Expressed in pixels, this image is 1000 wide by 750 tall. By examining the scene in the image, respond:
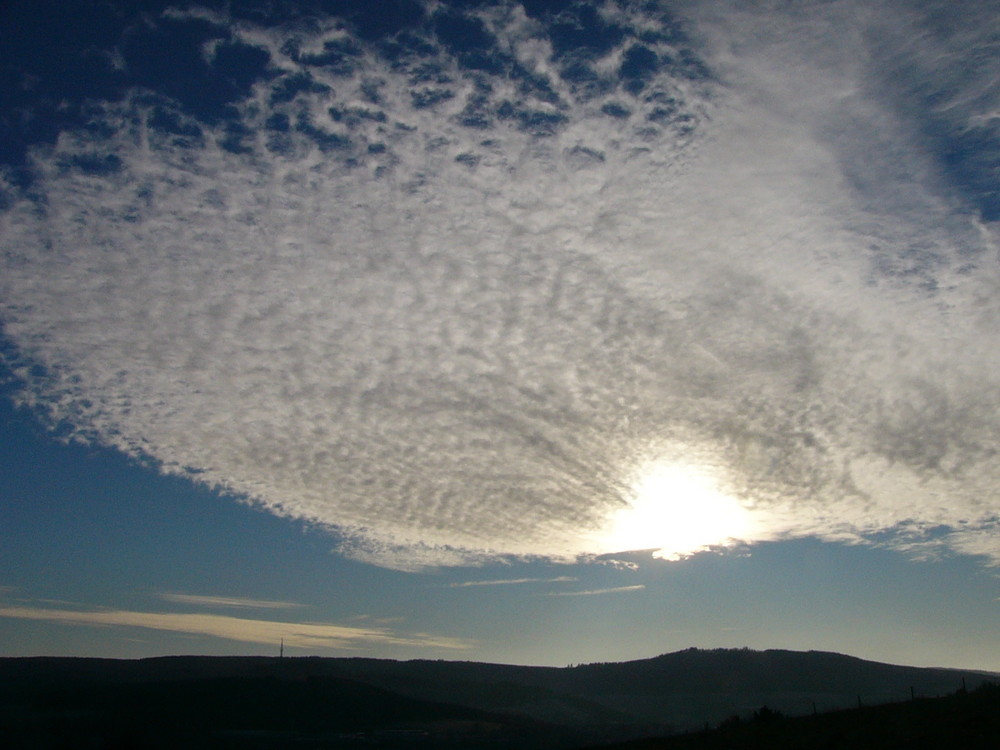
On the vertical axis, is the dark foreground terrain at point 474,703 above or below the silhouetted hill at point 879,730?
below

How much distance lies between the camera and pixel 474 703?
153625 millimetres

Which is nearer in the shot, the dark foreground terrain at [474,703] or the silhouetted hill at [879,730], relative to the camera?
the silhouetted hill at [879,730]

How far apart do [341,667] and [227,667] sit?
Answer: 26.4m

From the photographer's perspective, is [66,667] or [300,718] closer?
[300,718]

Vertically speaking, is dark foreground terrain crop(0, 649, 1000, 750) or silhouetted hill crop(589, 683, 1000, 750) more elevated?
silhouetted hill crop(589, 683, 1000, 750)

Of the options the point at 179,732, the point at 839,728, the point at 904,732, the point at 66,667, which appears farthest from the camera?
the point at 66,667

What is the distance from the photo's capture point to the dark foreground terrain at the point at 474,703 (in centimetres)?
4256

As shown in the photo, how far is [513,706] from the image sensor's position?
157 meters

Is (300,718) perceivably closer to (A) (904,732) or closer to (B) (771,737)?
(B) (771,737)

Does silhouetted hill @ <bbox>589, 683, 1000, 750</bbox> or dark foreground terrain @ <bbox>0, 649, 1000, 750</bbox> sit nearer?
silhouetted hill @ <bbox>589, 683, 1000, 750</bbox>

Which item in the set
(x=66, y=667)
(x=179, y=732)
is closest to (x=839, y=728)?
(x=179, y=732)

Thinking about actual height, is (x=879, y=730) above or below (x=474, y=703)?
above

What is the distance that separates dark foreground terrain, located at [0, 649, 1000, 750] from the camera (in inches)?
1676

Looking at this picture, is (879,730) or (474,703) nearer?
(879,730)
